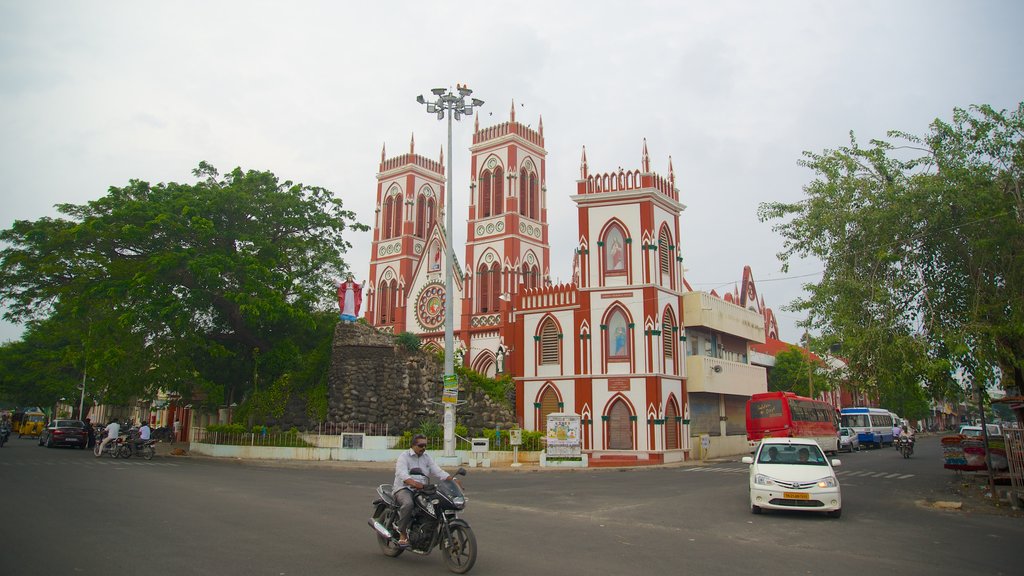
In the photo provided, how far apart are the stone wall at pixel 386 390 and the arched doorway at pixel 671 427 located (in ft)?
22.9

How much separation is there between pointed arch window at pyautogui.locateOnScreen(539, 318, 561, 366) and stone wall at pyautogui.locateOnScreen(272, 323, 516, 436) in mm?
3578

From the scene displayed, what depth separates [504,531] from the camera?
9961 millimetres

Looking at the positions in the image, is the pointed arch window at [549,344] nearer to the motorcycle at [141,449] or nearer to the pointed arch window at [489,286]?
the pointed arch window at [489,286]

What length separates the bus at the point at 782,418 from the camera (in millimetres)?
29734

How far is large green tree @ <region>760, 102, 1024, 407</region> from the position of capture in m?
14.1

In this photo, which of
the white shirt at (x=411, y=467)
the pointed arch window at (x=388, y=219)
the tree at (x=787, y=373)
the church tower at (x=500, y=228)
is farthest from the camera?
the pointed arch window at (x=388, y=219)

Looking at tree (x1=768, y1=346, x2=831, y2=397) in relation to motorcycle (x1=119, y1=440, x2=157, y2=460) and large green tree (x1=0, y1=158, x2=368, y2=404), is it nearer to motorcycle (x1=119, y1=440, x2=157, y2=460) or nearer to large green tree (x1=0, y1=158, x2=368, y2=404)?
large green tree (x1=0, y1=158, x2=368, y2=404)

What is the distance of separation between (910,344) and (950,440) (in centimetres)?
817

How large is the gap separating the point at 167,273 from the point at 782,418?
25789 mm

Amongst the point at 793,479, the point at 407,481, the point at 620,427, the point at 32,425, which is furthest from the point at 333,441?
the point at 32,425

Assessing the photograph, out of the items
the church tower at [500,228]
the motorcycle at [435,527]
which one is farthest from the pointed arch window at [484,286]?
the motorcycle at [435,527]

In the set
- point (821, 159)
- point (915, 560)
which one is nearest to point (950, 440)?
point (821, 159)

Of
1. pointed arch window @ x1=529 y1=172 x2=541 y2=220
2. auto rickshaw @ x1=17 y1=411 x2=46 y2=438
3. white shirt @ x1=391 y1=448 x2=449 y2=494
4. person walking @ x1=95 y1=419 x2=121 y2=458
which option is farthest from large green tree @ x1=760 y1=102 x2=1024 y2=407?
auto rickshaw @ x1=17 y1=411 x2=46 y2=438

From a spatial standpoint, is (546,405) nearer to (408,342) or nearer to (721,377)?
(408,342)
